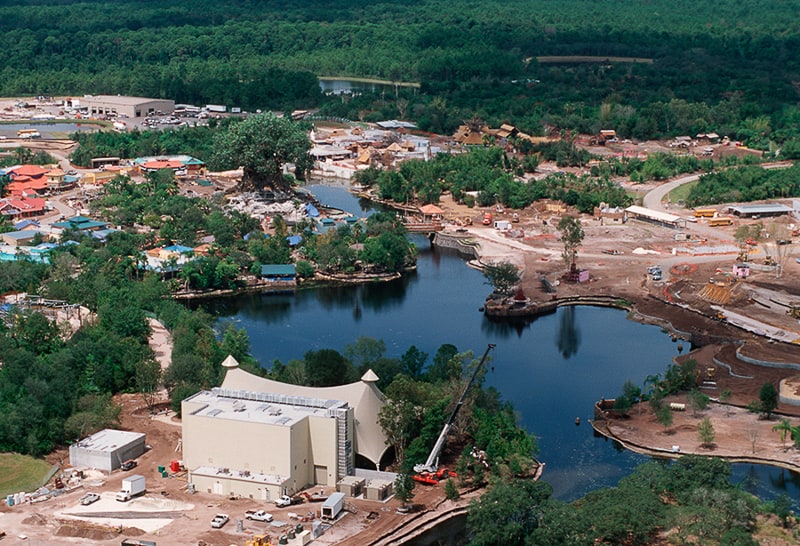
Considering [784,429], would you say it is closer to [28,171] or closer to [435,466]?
[435,466]

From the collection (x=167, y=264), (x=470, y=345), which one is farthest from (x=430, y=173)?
(x=470, y=345)

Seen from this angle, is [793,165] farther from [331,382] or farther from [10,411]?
[10,411]

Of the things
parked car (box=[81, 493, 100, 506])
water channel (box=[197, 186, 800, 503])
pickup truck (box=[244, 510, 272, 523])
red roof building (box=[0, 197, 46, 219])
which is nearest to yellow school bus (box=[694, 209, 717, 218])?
water channel (box=[197, 186, 800, 503])

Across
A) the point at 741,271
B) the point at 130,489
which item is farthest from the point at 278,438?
the point at 741,271

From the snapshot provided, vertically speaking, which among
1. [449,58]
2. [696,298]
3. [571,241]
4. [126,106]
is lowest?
[696,298]

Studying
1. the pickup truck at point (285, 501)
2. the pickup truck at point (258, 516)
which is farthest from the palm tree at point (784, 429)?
the pickup truck at point (258, 516)

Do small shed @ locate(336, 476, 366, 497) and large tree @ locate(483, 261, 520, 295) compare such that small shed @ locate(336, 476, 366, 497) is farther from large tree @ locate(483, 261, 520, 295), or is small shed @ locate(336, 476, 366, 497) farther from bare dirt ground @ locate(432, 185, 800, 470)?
large tree @ locate(483, 261, 520, 295)

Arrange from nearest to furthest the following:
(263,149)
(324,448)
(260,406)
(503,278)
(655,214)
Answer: (324,448) → (260,406) → (503,278) → (655,214) → (263,149)
